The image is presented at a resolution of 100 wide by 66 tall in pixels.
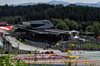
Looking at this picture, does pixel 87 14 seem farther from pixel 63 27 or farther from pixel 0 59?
pixel 0 59

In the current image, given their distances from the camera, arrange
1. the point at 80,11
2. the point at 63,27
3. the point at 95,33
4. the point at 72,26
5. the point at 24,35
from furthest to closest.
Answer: the point at 80,11 < the point at 72,26 < the point at 63,27 < the point at 95,33 < the point at 24,35

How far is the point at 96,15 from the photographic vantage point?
471 feet

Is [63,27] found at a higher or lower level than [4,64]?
lower

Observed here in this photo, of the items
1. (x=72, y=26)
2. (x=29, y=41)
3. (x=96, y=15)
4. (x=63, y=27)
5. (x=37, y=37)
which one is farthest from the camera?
(x=96, y=15)

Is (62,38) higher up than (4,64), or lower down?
lower down

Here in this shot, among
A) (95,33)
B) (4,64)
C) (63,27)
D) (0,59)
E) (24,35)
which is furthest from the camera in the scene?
(63,27)

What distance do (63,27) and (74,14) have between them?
47.9 metres

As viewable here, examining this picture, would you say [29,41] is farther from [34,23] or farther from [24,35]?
[34,23]

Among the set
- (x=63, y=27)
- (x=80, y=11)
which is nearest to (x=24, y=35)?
(x=63, y=27)

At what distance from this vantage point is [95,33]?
88.4 meters

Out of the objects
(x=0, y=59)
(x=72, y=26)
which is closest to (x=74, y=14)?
(x=72, y=26)

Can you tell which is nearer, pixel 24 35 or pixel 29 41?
pixel 29 41

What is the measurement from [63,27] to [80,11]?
57757 millimetres

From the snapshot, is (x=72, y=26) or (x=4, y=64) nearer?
(x=4, y=64)
